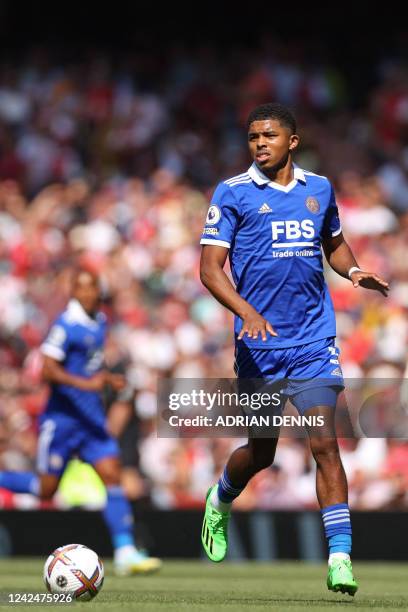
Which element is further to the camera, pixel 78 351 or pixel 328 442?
pixel 78 351

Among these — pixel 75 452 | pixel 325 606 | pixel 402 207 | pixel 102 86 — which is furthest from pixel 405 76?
→ pixel 325 606

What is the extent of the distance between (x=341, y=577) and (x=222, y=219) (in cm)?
199

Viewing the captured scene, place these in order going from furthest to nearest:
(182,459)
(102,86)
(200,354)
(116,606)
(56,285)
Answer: (102,86), (56,285), (200,354), (182,459), (116,606)

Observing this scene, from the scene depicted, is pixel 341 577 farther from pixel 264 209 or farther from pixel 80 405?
pixel 80 405

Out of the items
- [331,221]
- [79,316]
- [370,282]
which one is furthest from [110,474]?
[370,282]

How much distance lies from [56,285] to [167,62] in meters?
5.19

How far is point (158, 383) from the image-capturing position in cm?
1456

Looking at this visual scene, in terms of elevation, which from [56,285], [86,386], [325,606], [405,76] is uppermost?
[405,76]

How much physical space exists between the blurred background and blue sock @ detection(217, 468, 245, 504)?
439cm

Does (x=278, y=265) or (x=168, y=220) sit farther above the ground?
(x=168, y=220)

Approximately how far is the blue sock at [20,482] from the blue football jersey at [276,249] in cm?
429

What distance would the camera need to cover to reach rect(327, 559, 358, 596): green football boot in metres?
7.27

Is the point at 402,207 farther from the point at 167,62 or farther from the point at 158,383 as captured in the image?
the point at 167,62

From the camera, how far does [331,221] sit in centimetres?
823
